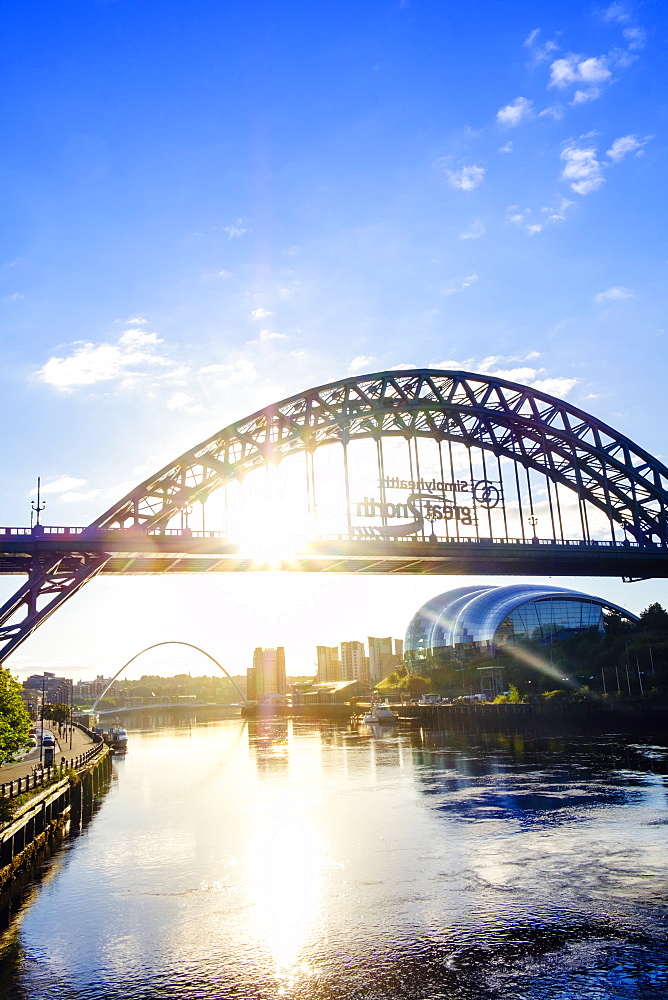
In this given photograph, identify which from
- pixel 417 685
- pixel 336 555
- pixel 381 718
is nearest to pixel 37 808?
pixel 336 555

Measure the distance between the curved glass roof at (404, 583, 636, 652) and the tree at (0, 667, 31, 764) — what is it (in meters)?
119

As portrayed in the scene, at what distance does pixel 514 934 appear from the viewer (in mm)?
21250

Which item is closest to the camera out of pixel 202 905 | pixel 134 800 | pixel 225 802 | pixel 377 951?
pixel 377 951

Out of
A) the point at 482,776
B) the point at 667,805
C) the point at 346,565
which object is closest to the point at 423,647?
the point at 346,565

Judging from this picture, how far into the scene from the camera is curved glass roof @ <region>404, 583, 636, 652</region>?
490 feet

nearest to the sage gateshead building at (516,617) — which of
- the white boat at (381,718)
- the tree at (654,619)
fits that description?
the white boat at (381,718)

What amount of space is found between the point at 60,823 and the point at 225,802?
1046 centimetres

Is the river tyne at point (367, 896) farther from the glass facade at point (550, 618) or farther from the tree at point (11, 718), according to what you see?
the glass facade at point (550, 618)

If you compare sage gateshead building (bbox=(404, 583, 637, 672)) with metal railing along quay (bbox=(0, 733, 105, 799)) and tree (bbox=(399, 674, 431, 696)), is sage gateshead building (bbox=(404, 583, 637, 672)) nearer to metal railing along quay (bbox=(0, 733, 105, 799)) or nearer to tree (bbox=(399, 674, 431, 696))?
tree (bbox=(399, 674, 431, 696))

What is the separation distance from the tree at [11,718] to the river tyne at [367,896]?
501cm

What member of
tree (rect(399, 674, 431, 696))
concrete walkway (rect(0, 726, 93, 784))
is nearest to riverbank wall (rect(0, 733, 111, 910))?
concrete walkway (rect(0, 726, 93, 784))

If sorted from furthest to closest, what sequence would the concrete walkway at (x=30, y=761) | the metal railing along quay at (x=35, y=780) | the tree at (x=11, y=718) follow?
1. the concrete walkway at (x=30, y=761)
2. the tree at (x=11, y=718)
3. the metal railing along quay at (x=35, y=780)

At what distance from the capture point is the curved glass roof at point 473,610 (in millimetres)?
149500

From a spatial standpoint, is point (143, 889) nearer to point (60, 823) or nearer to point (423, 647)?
point (60, 823)
